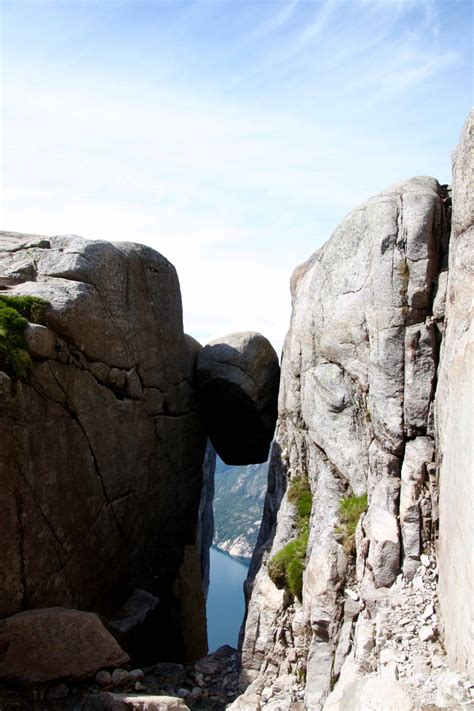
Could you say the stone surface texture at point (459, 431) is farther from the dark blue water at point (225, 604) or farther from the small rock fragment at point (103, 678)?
the dark blue water at point (225, 604)

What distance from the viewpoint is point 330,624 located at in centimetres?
1681

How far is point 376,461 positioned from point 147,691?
7.75 m

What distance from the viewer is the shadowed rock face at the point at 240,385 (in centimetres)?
2705

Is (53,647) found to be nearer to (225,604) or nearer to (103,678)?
(103,678)

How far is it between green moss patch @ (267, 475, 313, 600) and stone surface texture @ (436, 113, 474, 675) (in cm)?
601

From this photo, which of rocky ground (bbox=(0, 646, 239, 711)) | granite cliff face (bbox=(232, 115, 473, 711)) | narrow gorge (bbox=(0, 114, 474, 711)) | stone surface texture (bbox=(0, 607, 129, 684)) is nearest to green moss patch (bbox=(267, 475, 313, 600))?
narrow gorge (bbox=(0, 114, 474, 711))

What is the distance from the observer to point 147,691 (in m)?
17.4

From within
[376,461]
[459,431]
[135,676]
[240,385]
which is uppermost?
[240,385]

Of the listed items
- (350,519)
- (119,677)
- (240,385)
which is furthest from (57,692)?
(240,385)

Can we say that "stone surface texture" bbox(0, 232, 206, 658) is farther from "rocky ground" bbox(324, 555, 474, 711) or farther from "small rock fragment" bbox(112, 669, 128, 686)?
"rocky ground" bbox(324, 555, 474, 711)

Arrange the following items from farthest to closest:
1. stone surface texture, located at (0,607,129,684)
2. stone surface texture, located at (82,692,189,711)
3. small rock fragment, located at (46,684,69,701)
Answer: stone surface texture, located at (0,607,129,684) → small rock fragment, located at (46,684,69,701) → stone surface texture, located at (82,692,189,711)

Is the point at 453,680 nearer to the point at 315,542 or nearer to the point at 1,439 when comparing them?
the point at 315,542

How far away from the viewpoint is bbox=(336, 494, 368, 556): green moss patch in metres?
17.2

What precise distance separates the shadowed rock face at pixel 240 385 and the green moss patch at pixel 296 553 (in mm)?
5799
